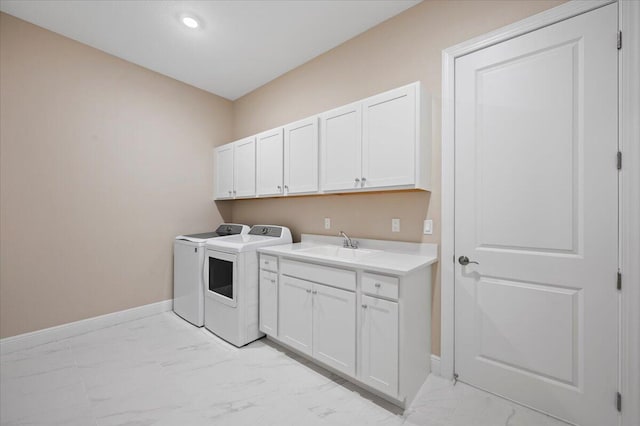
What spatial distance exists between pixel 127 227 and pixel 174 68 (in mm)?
1932

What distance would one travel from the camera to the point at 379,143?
2070 millimetres

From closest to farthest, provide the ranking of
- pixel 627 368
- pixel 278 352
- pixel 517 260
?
pixel 627 368 → pixel 517 260 → pixel 278 352

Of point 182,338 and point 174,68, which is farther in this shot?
point 174,68

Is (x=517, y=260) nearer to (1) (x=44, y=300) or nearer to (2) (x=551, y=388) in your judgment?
(2) (x=551, y=388)

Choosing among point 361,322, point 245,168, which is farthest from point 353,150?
point 245,168

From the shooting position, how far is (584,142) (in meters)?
1.50

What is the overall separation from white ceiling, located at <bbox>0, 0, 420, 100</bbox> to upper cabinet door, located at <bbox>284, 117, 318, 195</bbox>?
2.73ft

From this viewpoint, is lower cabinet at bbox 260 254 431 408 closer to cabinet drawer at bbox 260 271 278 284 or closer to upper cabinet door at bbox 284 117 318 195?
cabinet drawer at bbox 260 271 278 284

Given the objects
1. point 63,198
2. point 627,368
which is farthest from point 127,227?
point 627,368

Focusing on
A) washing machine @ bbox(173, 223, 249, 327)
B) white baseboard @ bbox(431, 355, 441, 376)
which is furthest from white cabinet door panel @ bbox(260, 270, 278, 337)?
white baseboard @ bbox(431, 355, 441, 376)

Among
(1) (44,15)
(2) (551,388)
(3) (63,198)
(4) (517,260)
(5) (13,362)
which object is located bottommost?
(5) (13,362)

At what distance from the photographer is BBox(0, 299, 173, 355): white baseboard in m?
2.34

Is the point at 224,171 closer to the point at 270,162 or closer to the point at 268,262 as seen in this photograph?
the point at 270,162

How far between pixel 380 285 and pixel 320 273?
0.50 meters
